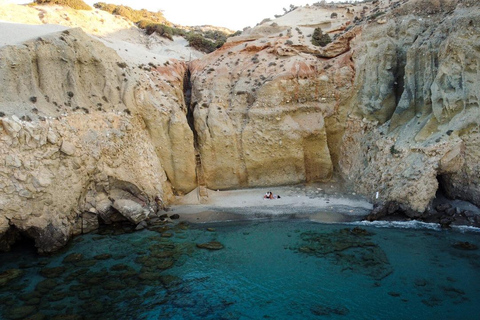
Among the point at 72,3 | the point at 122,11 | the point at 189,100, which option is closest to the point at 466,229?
the point at 189,100

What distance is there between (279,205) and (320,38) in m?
16.1

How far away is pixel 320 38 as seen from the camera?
30234 millimetres

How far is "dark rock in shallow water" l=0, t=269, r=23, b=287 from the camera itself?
47.6ft

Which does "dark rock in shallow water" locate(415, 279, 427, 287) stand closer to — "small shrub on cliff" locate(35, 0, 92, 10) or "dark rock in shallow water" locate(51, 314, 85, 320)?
"dark rock in shallow water" locate(51, 314, 85, 320)

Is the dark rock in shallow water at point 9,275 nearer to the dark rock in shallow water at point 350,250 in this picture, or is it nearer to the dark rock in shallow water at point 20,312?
the dark rock in shallow water at point 20,312

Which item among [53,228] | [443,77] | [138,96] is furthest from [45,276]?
[443,77]

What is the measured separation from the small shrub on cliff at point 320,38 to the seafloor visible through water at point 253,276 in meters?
17.5

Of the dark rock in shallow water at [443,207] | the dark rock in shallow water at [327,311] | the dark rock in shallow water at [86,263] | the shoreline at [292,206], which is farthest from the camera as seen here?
the shoreline at [292,206]

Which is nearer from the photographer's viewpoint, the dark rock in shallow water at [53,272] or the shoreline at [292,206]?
the dark rock in shallow water at [53,272]

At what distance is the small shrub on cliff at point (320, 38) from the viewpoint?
1178 inches

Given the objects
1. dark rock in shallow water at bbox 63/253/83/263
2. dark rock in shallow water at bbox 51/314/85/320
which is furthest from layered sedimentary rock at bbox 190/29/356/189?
dark rock in shallow water at bbox 51/314/85/320

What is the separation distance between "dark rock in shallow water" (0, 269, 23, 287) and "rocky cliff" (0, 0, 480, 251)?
5.83 feet

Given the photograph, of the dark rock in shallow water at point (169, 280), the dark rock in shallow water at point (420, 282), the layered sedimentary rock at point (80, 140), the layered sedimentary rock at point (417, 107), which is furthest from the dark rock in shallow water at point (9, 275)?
the layered sedimentary rock at point (417, 107)

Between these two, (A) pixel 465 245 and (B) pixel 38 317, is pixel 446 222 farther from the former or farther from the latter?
(B) pixel 38 317
